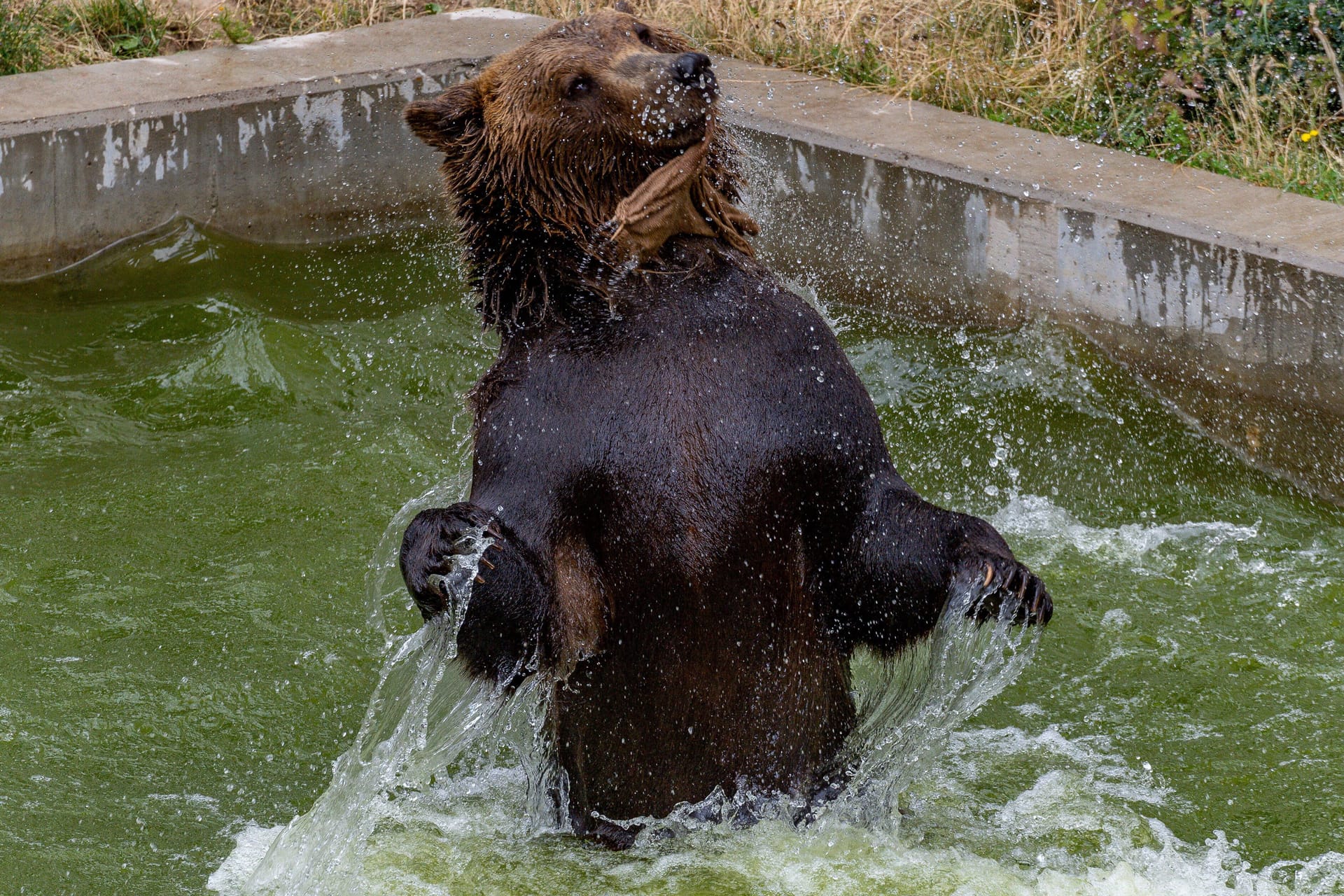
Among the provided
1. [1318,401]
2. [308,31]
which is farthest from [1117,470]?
[308,31]

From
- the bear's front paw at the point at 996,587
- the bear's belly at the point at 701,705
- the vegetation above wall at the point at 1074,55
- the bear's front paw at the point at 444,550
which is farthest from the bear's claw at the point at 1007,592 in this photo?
the vegetation above wall at the point at 1074,55

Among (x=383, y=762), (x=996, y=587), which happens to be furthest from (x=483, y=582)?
(x=996, y=587)

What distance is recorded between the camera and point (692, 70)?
11.7ft

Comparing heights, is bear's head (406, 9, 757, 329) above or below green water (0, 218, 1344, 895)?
above

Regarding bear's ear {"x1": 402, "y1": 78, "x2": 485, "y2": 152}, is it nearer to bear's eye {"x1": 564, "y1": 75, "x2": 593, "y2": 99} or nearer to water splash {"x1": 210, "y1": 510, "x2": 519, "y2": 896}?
bear's eye {"x1": 564, "y1": 75, "x2": 593, "y2": 99}

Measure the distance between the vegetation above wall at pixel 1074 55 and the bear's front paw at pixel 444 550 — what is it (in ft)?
14.8

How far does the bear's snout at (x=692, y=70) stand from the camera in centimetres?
356

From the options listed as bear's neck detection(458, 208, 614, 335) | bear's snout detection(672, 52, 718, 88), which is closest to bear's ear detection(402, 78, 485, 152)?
bear's neck detection(458, 208, 614, 335)

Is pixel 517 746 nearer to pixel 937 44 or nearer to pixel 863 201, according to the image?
pixel 863 201

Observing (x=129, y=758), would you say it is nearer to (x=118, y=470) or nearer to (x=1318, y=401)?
(x=118, y=470)

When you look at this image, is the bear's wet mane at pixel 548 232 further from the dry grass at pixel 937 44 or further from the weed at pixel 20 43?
the weed at pixel 20 43

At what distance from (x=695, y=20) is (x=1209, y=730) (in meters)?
5.77

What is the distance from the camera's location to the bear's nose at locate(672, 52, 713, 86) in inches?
140

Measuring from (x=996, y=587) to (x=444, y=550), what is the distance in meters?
1.17
